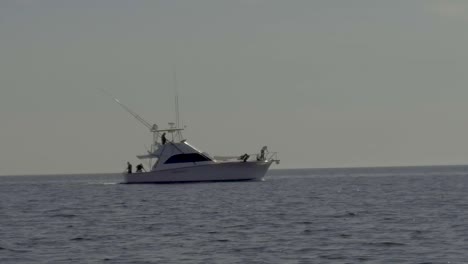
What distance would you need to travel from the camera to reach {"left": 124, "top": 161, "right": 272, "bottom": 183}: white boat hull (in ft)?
342

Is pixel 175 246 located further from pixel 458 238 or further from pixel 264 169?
pixel 264 169

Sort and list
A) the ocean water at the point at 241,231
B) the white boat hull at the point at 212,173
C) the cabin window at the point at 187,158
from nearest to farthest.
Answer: the ocean water at the point at 241,231 → the cabin window at the point at 187,158 → the white boat hull at the point at 212,173

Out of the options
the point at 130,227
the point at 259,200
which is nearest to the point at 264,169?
the point at 259,200

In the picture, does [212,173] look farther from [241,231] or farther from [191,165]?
[241,231]

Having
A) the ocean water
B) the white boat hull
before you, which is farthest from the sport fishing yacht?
the ocean water

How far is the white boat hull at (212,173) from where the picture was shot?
342ft

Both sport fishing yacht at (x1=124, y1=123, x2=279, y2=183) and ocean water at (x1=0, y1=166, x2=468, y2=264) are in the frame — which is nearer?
ocean water at (x1=0, y1=166, x2=468, y2=264)

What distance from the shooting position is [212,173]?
105 meters

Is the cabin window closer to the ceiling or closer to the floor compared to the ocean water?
closer to the ceiling

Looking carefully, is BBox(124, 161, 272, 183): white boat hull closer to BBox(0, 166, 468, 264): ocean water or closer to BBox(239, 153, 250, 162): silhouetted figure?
BBox(239, 153, 250, 162): silhouetted figure

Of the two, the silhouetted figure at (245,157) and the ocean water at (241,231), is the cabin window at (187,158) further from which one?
the ocean water at (241,231)

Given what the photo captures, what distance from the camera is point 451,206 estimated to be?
63.4 metres

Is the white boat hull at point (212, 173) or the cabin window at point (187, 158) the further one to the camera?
the white boat hull at point (212, 173)

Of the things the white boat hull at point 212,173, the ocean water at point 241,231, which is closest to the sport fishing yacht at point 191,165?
the white boat hull at point 212,173
